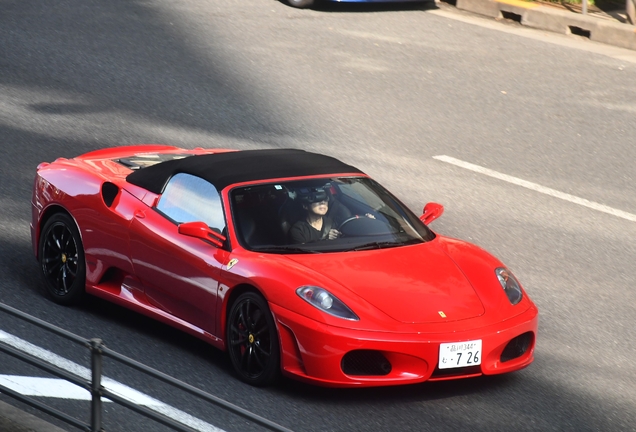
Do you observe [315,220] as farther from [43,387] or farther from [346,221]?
[43,387]

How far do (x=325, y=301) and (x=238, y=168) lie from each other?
153 cm

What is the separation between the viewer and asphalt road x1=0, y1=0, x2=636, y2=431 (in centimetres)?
680

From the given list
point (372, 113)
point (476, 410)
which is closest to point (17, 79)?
point (372, 113)

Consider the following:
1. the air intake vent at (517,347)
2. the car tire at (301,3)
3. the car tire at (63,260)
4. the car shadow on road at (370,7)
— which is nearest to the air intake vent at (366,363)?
the air intake vent at (517,347)

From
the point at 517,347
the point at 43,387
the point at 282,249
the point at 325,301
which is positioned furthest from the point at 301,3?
the point at 43,387

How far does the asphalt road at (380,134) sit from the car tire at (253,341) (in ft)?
0.47

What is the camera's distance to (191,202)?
7.69 meters

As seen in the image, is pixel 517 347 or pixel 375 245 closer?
pixel 517 347

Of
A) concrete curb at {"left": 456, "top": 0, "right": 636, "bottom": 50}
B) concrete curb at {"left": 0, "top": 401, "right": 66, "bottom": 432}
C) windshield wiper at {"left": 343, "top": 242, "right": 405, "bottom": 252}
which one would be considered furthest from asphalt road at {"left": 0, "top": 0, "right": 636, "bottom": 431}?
windshield wiper at {"left": 343, "top": 242, "right": 405, "bottom": 252}

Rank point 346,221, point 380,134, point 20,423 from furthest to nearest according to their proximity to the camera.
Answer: point 380,134, point 346,221, point 20,423

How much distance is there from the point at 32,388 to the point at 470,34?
40.7ft

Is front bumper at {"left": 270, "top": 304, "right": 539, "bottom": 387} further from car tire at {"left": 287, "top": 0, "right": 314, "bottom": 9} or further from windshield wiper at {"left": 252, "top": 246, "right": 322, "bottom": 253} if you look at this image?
car tire at {"left": 287, "top": 0, "right": 314, "bottom": 9}

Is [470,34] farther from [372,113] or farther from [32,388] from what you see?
[32,388]

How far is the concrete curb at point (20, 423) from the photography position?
5195 mm
